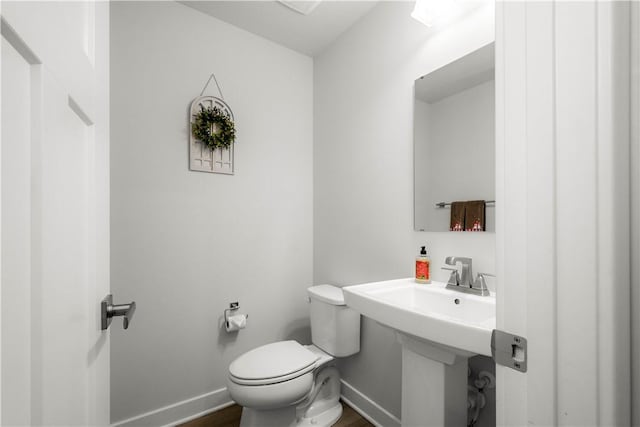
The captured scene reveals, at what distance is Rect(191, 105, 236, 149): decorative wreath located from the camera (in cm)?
168

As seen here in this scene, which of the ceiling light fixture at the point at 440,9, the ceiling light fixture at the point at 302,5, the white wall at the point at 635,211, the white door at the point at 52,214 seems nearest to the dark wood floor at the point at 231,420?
the white door at the point at 52,214

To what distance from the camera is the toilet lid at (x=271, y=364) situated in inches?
50.9

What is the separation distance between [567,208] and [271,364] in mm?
1348

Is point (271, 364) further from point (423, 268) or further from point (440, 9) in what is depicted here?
point (440, 9)

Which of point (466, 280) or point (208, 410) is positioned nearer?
point (466, 280)

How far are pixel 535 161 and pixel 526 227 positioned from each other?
4.3 inches

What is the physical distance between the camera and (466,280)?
118cm

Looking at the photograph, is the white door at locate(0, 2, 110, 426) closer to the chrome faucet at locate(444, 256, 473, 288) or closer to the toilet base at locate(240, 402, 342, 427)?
the toilet base at locate(240, 402, 342, 427)

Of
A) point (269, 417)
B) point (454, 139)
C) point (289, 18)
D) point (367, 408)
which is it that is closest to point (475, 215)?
point (454, 139)

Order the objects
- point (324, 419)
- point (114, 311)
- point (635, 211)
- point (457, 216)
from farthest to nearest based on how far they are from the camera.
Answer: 1. point (324, 419)
2. point (457, 216)
3. point (114, 311)
4. point (635, 211)

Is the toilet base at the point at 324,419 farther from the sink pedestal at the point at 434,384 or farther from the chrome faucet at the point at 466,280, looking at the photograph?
the chrome faucet at the point at 466,280

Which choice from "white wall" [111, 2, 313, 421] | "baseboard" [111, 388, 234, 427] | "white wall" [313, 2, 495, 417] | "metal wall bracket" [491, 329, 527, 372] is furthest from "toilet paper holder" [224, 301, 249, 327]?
"metal wall bracket" [491, 329, 527, 372]

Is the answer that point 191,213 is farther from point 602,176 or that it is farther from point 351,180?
point 602,176

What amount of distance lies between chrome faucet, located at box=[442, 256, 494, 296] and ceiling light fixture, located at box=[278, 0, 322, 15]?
→ 159cm
